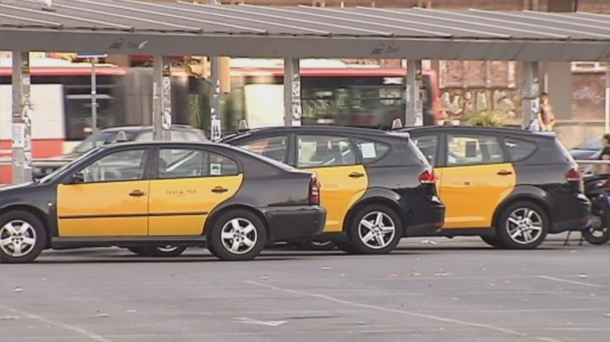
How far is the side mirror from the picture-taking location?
16.1 meters

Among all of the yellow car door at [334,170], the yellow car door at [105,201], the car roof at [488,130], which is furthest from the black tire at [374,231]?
the yellow car door at [105,201]

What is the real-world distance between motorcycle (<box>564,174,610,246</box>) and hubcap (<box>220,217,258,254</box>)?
222 inches

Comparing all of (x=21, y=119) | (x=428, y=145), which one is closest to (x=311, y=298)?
(x=428, y=145)

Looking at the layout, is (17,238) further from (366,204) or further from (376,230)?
(376,230)

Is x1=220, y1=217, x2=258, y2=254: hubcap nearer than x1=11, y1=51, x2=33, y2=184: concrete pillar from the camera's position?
Yes

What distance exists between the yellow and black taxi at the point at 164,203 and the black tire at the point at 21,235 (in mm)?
11

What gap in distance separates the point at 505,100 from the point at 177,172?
1351 inches

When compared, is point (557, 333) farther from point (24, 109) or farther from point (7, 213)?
point (24, 109)

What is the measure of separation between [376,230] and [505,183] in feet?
6.81

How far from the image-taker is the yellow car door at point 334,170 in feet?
57.0

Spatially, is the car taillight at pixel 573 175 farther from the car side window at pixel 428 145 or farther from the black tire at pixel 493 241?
the car side window at pixel 428 145

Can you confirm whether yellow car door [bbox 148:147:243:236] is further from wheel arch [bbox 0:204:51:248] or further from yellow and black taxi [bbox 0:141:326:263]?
wheel arch [bbox 0:204:51:248]

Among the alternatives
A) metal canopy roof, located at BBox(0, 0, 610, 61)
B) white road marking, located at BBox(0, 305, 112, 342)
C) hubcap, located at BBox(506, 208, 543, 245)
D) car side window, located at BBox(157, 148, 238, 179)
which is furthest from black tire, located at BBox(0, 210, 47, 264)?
hubcap, located at BBox(506, 208, 543, 245)

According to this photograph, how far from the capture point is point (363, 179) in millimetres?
17375
